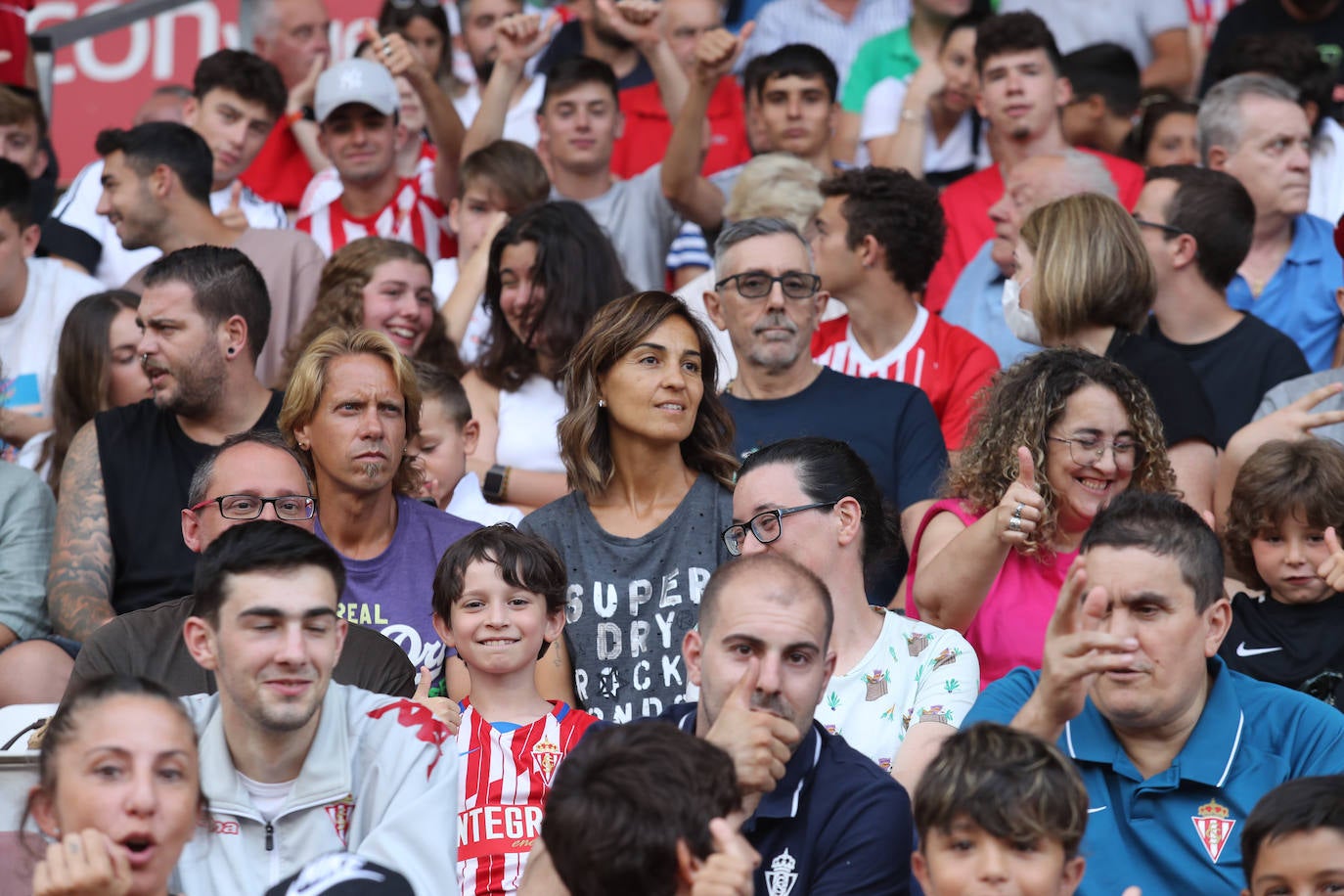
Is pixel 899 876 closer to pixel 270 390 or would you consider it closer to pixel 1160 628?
pixel 1160 628

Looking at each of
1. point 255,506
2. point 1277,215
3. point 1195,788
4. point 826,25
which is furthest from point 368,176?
point 1195,788

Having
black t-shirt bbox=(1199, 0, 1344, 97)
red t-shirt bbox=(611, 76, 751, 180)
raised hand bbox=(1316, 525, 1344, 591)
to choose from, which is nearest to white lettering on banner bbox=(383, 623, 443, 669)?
raised hand bbox=(1316, 525, 1344, 591)

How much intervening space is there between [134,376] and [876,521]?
3072mm

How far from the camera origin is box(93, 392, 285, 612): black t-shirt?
5.41 m

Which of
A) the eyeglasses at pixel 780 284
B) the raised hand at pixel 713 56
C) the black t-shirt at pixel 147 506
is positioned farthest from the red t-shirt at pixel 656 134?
the black t-shirt at pixel 147 506

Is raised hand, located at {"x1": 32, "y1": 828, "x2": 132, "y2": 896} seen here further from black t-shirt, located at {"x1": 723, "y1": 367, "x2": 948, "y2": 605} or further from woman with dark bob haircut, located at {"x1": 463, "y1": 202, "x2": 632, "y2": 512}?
woman with dark bob haircut, located at {"x1": 463, "y1": 202, "x2": 632, "y2": 512}

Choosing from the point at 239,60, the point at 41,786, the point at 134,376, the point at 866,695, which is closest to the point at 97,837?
the point at 41,786

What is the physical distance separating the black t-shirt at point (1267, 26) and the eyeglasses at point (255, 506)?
207 inches

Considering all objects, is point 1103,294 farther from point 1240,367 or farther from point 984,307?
point 984,307

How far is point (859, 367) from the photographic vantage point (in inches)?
244

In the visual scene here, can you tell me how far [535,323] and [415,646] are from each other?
167 centimetres

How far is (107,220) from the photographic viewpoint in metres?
7.78

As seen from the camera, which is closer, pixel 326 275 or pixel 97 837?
pixel 97 837

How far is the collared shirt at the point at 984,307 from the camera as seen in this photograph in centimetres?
655
